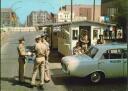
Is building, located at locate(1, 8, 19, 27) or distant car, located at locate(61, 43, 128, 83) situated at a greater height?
building, located at locate(1, 8, 19, 27)

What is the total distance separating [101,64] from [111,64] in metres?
0.33

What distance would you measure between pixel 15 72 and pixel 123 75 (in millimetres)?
5342

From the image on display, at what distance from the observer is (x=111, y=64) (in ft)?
44.1

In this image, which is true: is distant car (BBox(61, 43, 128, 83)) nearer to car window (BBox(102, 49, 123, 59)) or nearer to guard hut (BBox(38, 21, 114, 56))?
car window (BBox(102, 49, 123, 59))

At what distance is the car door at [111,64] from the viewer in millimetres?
13422

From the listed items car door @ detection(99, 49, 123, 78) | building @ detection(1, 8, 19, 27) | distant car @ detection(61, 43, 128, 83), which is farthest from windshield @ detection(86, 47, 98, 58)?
building @ detection(1, 8, 19, 27)

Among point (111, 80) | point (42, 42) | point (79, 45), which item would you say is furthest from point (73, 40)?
point (42, 42)

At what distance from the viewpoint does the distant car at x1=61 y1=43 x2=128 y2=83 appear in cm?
1329

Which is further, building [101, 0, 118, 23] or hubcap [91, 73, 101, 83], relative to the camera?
hubcap [91, 73, 101, 83]

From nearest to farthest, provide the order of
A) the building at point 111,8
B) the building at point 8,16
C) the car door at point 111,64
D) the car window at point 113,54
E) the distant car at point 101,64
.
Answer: the building at point 111,8 → the distant car at point 101,64 → the car door at point 111,64 → the car window at point 113,54 → the building at point 8,16

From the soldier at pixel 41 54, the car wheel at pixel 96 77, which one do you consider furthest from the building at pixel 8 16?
the soldier at pixel 41 54

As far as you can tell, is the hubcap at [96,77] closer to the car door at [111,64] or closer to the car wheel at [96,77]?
the car wheel at [96,77]

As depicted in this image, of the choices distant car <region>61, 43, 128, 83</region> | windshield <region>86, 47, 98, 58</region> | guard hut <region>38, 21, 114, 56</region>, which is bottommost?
distant car <region>61, 43, 128, 83</region>

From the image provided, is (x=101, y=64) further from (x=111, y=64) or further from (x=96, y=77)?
(x=96, y=77)
